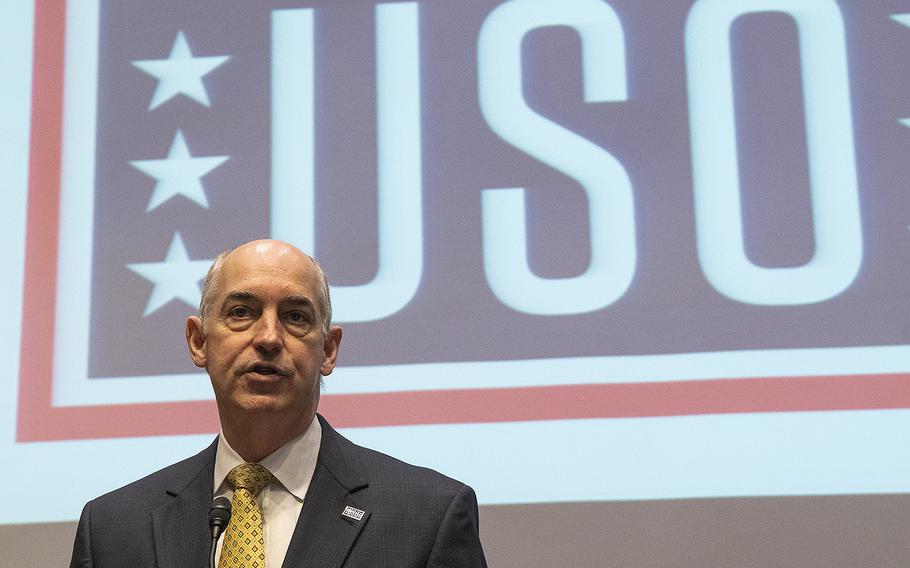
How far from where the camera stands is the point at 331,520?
1.86 meters

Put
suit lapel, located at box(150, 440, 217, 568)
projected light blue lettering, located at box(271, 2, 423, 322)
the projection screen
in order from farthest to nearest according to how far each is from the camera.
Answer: projected light blue lettering, located at box(271, 2, 423, 322) → the projection screen → suit lapel, located at box(150, 440, 217, 568)

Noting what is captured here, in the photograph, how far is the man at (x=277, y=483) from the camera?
184 centimetres

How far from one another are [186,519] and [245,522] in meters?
0.15

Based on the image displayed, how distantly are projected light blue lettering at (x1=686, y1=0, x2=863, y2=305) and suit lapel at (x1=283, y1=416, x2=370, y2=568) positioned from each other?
1.23 meters

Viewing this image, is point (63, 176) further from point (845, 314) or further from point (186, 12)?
point (845, 314)

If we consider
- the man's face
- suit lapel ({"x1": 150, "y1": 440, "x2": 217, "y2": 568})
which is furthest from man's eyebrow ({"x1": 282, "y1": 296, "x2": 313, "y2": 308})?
suit lapel ({"x1": 150, "y1": 440, "x2": 217, "y2": 568})

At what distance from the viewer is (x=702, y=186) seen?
284 centimetres

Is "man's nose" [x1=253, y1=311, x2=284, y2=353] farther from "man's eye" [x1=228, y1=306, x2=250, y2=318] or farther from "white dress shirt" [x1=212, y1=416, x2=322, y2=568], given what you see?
"white dress shirt" [x1=212, y1=416, x2=322, y2=568]

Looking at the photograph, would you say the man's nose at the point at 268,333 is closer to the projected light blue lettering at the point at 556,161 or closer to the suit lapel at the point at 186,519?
the suit lapel at the point at 186,519

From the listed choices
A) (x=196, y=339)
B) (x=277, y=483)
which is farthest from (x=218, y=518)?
(x=196, y=339)

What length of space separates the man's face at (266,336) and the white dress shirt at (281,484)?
0.05m

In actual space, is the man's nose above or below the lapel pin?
above

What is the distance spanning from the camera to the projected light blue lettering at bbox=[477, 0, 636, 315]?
2805 millimetres

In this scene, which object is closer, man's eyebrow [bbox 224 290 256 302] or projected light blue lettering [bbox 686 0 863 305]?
man's eyebrow [bbox 224 290 256 302]
